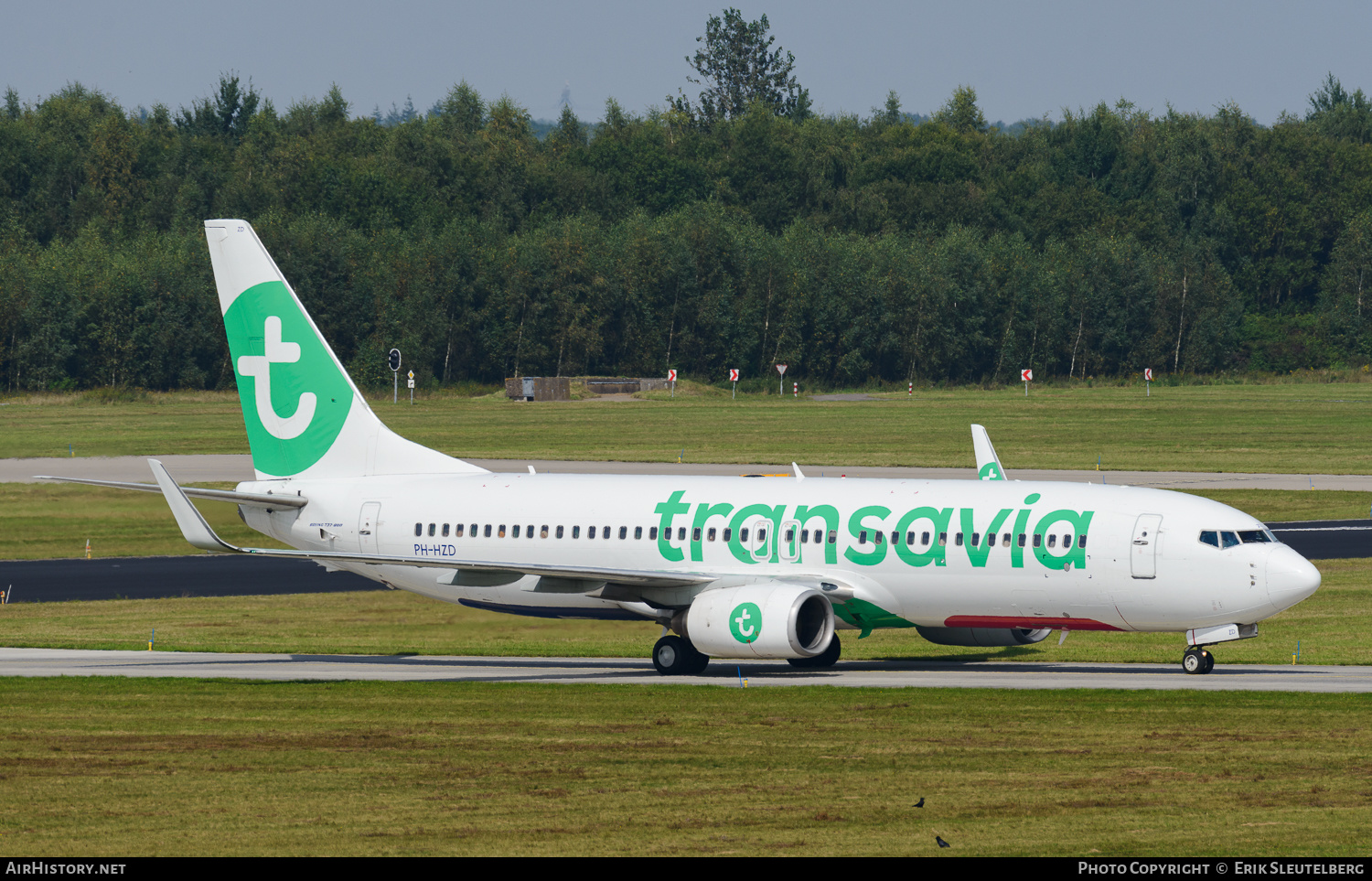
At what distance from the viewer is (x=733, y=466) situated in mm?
87688

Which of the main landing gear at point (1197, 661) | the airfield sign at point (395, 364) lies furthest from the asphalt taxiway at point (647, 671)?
the airfield sign at point (395, 364)

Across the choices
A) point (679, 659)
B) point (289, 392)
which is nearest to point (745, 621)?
point (679, 659)

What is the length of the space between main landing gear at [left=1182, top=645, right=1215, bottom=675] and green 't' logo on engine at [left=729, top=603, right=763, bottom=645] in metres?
8.61

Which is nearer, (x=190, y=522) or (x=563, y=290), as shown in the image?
(x=190, y=522)

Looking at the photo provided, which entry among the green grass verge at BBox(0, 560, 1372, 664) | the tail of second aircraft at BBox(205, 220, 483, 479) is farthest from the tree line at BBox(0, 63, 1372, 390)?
the tail of second aircraft at BBox(205, 220, 483, 479)

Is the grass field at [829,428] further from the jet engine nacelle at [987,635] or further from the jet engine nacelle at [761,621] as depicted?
the jet engine nacelle at [761,621]

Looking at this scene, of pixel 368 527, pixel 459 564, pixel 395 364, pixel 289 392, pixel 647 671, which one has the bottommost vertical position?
pixel 647 671

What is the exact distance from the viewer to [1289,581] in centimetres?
3186

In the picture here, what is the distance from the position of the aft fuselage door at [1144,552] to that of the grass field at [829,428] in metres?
57.4

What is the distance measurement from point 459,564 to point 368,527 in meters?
4.66

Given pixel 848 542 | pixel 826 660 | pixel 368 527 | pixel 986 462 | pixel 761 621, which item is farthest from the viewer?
pixel 986 462

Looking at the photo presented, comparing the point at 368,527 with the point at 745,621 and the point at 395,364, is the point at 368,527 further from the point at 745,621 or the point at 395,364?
the point at 395,364

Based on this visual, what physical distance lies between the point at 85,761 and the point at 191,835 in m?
6.28

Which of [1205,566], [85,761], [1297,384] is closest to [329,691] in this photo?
[85,761]
